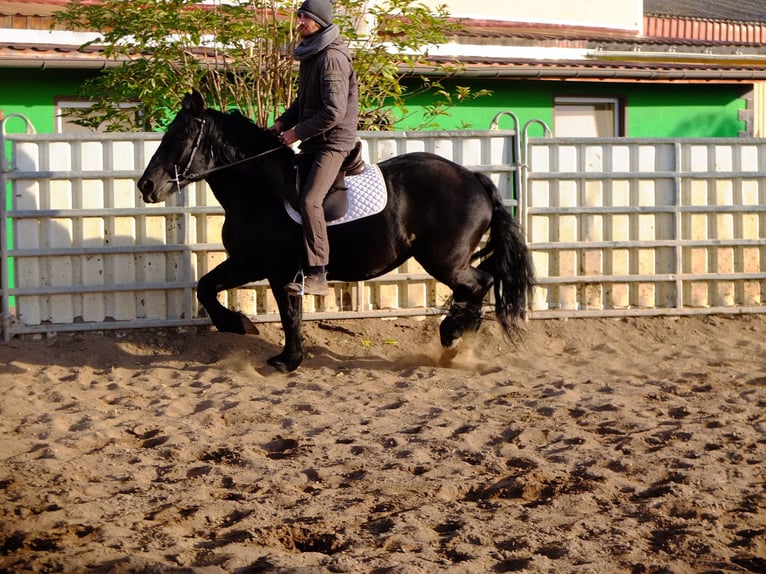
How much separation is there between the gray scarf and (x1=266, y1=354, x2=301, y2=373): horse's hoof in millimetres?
2436

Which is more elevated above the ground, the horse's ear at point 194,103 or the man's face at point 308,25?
the man's face at point 308,25

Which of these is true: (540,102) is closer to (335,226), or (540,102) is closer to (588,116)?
(588,116)

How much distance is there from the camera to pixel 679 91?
1642 cm

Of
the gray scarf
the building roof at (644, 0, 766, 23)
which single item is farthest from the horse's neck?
the building roof at (644, 0, 766, 23)

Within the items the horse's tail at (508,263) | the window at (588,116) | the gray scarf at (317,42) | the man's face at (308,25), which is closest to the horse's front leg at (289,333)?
the horse's tail at (508,263)

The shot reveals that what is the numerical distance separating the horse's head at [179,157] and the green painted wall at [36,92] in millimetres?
5543

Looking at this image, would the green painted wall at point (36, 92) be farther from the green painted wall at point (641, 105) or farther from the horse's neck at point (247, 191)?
the horse's neck at point (247, 191)

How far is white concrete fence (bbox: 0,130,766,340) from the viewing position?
954 centimetres

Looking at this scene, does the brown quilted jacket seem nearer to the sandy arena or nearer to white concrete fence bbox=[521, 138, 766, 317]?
the sandy arena

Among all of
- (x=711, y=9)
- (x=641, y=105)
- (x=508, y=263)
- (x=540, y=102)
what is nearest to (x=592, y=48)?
(x=641, y=105)

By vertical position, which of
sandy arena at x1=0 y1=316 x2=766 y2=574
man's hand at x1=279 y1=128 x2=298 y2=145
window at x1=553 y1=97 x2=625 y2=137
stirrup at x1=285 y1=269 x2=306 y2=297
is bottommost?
sandy arena at x1=0 y1=316 x2=766 y2=574

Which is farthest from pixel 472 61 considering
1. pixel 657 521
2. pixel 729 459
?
pixel 657 521

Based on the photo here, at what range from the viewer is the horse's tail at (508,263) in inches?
351

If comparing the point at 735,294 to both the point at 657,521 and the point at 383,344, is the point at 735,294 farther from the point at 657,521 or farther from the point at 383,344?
the point at 657,521
